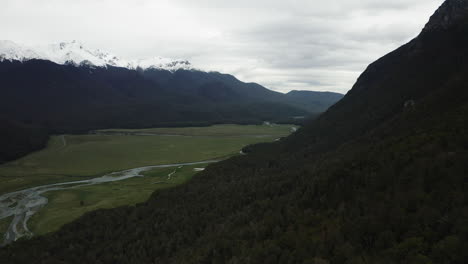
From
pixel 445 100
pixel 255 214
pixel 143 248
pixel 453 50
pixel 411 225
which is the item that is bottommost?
pixel 143 248

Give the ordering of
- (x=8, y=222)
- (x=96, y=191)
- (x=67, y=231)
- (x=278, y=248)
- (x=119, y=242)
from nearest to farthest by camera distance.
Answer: (x=278, y=248) → (x=119, y=242) → (x=67, y=231) → (x=8, y=222) → (x=96, y=191)

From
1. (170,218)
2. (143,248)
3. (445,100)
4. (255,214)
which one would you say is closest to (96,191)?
(170,218)

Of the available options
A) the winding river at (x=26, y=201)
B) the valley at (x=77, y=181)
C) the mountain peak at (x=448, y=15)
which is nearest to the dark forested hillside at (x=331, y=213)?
the valley at (x=77, y=181)

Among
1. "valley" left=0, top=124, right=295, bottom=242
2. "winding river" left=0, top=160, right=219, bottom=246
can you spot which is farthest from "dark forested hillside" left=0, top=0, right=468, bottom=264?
"winding river" left=0, top=160, right=219, bottom=246

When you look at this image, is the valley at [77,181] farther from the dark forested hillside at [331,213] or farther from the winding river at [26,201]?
the dark forested hillside at [331,213]

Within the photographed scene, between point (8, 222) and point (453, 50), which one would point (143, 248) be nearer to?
point (8, 222)

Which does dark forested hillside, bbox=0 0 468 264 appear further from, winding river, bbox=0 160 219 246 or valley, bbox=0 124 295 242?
winding river, bbox=0 160 219 246

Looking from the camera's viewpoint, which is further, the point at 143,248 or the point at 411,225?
the point at 143,248

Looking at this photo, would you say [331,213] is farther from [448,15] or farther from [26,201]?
[448,15]
